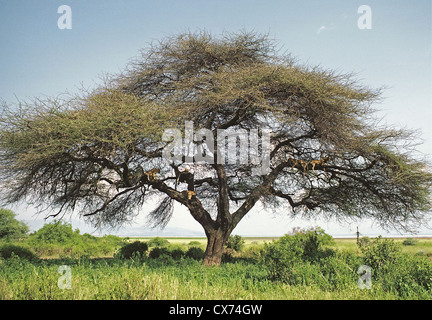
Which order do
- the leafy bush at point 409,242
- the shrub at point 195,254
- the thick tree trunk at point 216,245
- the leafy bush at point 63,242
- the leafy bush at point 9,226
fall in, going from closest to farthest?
the thick tree trunk at point 216,245
the shrub at point 195,254
the leafy bush at point 63,242
the leafy bush at point 409,242
the leafy bush at point 9,226

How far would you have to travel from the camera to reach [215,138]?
42.9 ft

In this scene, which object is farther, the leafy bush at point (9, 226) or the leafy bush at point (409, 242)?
the leafy bush at point (9, 226)

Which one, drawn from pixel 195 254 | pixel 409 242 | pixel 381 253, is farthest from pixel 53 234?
pixel 409 242

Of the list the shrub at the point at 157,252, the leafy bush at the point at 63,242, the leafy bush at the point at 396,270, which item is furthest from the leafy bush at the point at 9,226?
the leafy bush at the point at 396,270

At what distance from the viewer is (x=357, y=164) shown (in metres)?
13.4

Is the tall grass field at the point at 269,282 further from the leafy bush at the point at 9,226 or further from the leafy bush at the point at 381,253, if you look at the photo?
the leafy bush at the point at 9,226

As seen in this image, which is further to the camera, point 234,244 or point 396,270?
point 234,244

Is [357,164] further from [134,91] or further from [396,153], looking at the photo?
[134,91]

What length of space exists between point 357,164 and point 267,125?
3771 millimetres

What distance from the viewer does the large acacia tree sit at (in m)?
10.2

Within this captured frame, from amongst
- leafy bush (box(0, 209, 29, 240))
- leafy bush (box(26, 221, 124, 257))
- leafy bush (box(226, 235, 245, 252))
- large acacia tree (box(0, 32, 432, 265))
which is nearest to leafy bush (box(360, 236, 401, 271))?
large acacia tree (box(0, 32, 432, 265))

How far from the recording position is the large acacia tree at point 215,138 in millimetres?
10227

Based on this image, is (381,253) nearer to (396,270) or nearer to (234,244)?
(396,270)
